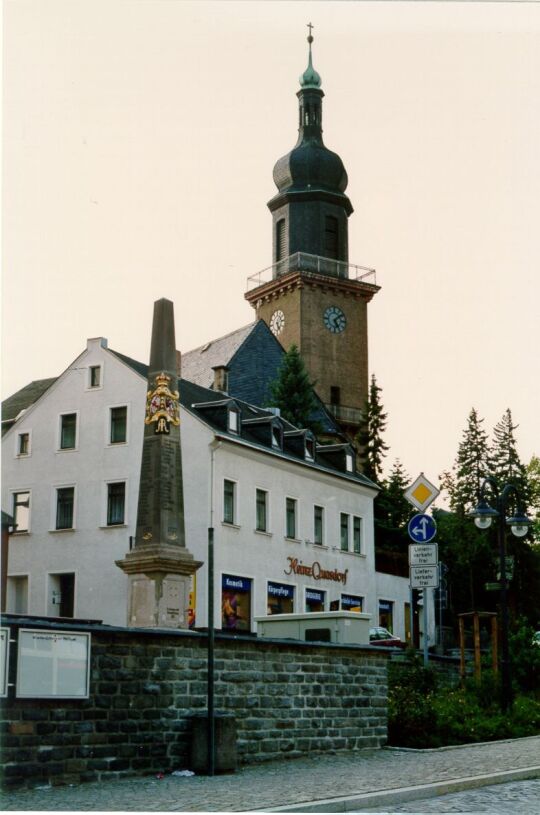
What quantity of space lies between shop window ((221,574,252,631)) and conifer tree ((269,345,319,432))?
17.6 m

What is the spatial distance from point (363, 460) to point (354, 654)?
50.2 metres

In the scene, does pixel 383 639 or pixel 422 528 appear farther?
pixel 383 639

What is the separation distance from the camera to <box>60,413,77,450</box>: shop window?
1696 inches

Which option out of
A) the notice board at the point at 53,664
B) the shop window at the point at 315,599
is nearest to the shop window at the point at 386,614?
the shop window at the point at 315,599

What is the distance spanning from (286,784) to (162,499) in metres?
10.9

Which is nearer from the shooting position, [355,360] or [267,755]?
[267,755]

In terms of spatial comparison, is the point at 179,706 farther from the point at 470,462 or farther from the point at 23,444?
the point at 470,462

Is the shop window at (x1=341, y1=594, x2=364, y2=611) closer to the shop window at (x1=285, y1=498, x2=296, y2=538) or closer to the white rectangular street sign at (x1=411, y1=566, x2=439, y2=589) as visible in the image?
A: the shop window at (x1=285, y1=498, x2=296, y2=538)

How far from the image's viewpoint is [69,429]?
43.2 metres

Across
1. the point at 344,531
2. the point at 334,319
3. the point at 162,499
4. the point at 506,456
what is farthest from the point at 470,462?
the point at 162,499

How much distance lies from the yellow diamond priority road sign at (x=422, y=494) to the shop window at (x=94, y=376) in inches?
1022

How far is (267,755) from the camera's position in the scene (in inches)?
635

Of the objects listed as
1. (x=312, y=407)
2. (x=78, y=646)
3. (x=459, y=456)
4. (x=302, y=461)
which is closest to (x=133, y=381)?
(x=302, y=461)

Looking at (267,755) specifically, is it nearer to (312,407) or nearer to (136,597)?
(136,597)
